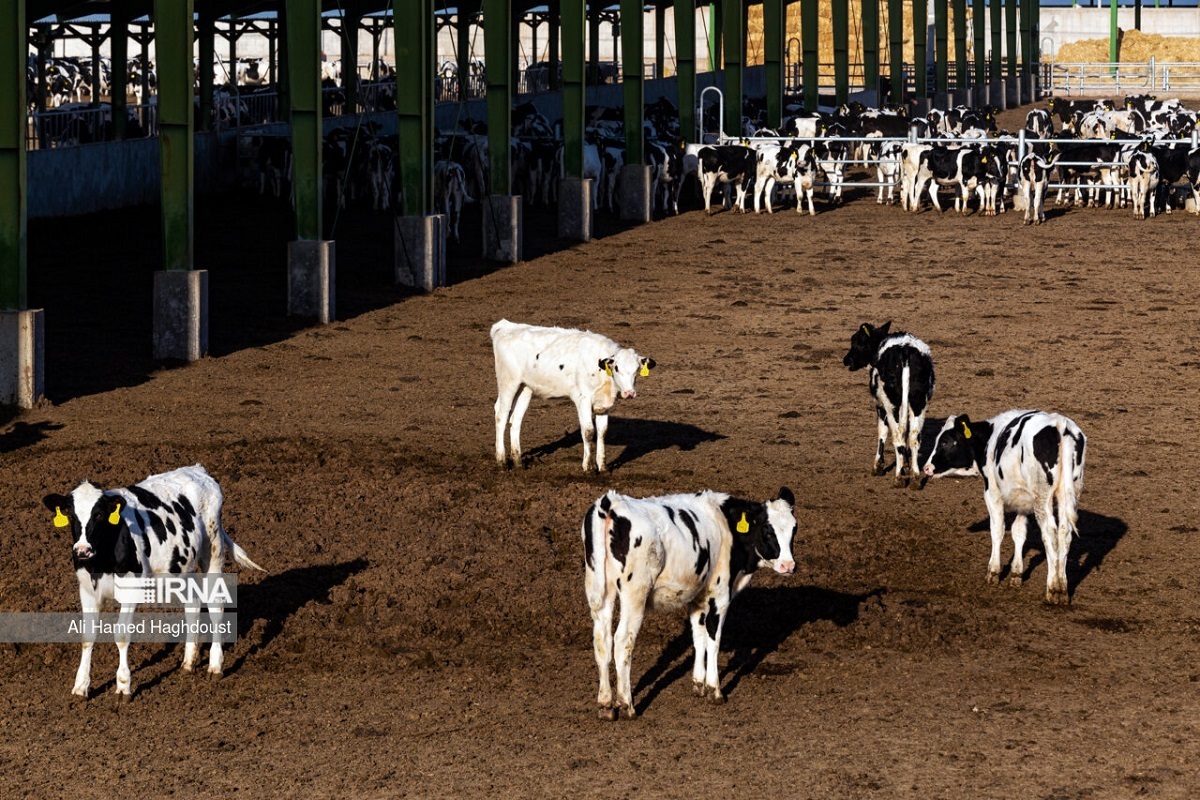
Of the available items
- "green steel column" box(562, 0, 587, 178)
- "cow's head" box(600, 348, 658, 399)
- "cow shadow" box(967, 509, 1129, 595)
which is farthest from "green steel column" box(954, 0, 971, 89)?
"cow shadow" box(967, 509, 1129, 595)

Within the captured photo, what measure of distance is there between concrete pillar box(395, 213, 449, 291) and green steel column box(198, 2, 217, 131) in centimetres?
1549

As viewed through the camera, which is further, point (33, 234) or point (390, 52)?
point (390, 52)

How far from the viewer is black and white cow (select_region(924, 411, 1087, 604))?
12.0 m

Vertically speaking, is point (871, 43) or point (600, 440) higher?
point (871, 43)

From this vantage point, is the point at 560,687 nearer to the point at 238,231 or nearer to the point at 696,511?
the point at 696,511

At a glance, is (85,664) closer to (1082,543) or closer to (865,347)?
(1082,543)

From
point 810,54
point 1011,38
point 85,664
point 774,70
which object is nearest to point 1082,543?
point 85,664

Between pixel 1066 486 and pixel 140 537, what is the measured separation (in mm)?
5844

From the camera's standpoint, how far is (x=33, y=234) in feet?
102

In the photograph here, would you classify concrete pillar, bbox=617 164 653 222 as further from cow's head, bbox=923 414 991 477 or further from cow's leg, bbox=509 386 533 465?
cow's head, bbox=923 414 991 477

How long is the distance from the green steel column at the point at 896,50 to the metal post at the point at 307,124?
133 feet

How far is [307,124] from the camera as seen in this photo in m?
23.8

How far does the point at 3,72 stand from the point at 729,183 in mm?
21263

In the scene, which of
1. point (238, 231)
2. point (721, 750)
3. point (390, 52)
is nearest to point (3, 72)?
point (721, 750)
